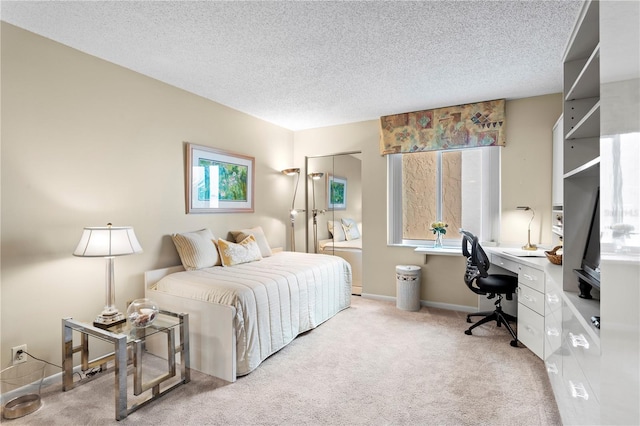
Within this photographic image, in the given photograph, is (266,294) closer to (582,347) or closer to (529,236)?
(582,347)

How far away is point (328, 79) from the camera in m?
3.13

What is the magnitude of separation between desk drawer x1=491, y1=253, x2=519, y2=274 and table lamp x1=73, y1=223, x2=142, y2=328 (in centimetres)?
326

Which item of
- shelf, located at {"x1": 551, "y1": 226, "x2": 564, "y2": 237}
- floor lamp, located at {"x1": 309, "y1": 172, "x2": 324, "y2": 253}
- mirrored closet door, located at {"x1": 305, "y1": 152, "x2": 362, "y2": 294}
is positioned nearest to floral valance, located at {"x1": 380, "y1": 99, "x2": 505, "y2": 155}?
mirrored closet door, located at {"x1": 305, "y1": 152, "x2": 362, "y2": 294}

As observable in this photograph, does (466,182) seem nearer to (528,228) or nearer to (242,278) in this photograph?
(528,228)

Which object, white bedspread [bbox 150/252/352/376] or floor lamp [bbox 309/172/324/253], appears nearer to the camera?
white bedspread [bbox 150/252/352/376]

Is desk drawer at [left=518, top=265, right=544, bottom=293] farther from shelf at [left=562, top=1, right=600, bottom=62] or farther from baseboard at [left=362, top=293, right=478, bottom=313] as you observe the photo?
shelf at [left=562, top=1, right=600, bottom=62]

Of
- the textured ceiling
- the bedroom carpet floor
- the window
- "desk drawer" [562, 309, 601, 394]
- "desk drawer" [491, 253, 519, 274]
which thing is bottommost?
the bedroom carpet floor

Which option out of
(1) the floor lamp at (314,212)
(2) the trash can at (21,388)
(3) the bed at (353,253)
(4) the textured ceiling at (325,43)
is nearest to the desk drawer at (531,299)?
(4) the textured ceiling at (325,43)

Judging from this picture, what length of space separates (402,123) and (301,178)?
1.75 m

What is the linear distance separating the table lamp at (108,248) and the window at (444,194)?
3.21m

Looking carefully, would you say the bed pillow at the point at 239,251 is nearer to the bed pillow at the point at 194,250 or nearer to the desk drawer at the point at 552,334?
the bed pillow at the point at 194,250

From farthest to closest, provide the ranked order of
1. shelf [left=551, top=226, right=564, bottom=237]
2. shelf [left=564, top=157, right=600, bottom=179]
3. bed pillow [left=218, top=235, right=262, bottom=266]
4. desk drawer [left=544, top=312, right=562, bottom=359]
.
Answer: bed pillow [left=218, top=235, right=262, bottom=266] → shelf [left=551, top=226, right=564, bottom=237] → desk drawer [left=544, top=312, right=562, bottom=359] → shelf [left=564, top=157, right=600, bottom=179]

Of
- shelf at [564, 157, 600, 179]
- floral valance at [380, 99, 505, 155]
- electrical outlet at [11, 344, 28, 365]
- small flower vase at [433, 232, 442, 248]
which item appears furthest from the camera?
small flower vase at [433, 232, 442, 248]

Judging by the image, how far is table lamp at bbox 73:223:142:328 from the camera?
2236mm
